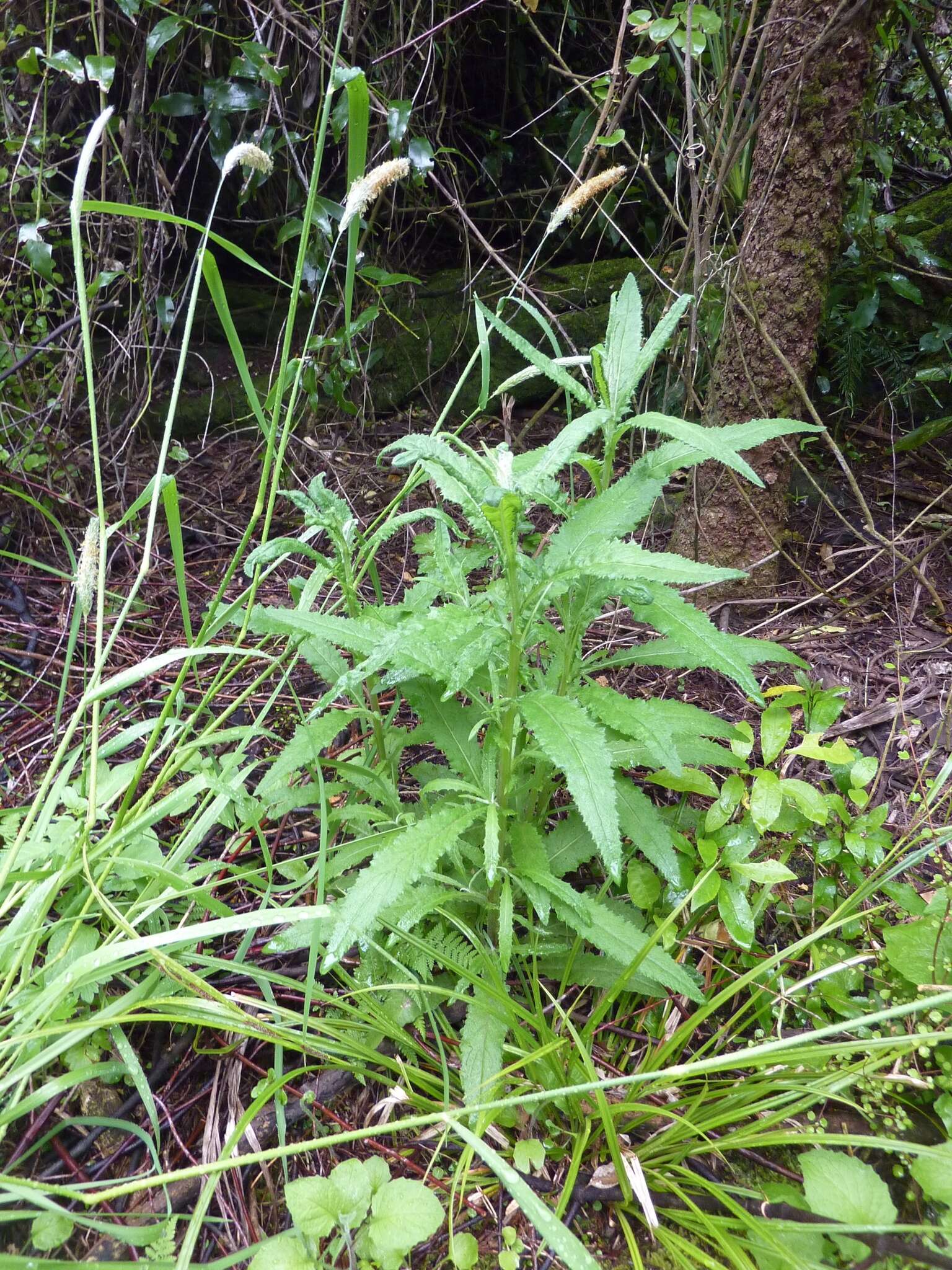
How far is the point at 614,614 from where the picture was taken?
1.85 meters

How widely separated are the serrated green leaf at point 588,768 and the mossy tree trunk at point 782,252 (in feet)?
3.30

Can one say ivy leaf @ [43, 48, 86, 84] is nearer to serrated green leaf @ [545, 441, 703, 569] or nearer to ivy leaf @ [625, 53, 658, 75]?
ivy leaf @ [625, 53, 658, 75]

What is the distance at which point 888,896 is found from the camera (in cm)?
137

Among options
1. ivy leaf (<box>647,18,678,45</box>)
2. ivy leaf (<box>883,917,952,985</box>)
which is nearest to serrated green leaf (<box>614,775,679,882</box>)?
ivy leaf (<box>883,917,952,985</box>)

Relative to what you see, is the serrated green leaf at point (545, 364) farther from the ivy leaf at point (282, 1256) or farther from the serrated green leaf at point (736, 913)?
the ivy leaf at point (282, 1256)

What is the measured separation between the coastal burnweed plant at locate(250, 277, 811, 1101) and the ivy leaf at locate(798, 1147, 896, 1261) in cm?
25

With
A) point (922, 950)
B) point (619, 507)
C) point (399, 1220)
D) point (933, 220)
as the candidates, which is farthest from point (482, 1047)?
point (933, 220)

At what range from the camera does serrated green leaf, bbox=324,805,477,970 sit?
3.21 ft

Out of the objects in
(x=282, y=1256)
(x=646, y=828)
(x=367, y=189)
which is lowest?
(x=282, y=1256)

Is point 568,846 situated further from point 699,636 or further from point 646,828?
point 699,636

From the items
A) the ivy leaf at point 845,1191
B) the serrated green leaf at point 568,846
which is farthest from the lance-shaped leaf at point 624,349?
the ivy leaf at point 845,1191

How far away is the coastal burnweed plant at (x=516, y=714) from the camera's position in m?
1.00

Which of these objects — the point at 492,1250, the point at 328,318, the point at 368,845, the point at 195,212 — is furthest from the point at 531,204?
the point at 492,1250

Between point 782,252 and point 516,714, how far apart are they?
1.51 m
